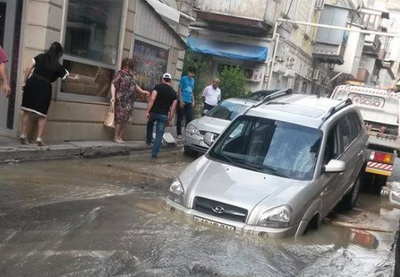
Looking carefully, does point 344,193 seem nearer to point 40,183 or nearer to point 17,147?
point 40,183

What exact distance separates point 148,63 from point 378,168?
5758mm

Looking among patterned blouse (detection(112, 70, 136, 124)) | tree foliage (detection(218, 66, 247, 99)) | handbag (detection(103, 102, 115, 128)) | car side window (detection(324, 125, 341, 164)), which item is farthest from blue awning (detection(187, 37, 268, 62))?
car side window (detection(324, 125, 341, 164))

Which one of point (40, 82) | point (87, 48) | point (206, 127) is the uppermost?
point (87, 48)

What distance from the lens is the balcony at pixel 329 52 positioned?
98.0 feet

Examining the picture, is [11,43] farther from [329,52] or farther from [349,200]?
[329,52]

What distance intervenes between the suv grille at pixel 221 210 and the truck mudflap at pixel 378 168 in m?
5.00

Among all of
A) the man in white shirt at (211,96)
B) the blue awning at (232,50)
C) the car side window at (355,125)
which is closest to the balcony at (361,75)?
the blue awning at (232,50)

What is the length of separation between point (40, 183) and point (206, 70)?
16009 mm

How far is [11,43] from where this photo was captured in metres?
8.74

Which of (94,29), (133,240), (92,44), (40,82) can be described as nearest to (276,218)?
(133,240)

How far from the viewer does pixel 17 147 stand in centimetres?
810

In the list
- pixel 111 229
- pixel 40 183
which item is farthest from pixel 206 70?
pixel 111 229

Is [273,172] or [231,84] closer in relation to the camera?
[273,172]

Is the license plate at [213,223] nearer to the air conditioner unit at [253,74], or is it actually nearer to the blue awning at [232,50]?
the blue awning at [232,50]
